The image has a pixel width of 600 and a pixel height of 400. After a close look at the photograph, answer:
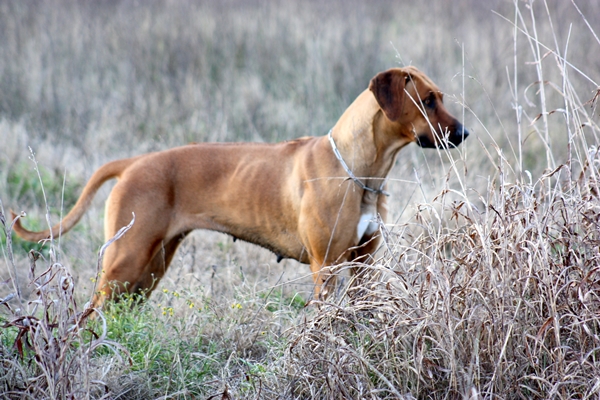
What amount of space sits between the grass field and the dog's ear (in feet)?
0.70

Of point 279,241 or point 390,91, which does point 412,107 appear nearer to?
point 390,91

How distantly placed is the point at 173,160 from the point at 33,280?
1939 mm

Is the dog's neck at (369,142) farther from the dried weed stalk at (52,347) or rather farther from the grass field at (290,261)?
the dried weed stalk at (52,347)

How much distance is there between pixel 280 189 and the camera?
4.33 metres

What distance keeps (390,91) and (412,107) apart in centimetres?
16

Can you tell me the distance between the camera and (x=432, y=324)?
2553 mm

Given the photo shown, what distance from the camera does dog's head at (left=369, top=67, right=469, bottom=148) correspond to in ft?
12.6

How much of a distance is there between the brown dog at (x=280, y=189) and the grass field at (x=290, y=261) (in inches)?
10.4

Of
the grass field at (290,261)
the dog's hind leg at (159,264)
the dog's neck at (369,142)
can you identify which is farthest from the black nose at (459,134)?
the dog's hind leg at (159,264)

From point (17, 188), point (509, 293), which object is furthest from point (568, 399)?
point (17, 188)

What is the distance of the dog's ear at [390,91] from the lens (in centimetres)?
386

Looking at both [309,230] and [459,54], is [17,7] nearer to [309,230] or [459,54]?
[459,54]

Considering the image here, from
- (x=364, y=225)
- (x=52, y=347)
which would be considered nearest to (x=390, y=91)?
(x=364, y=225)

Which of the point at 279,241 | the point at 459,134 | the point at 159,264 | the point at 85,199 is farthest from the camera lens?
the point at 159,264
